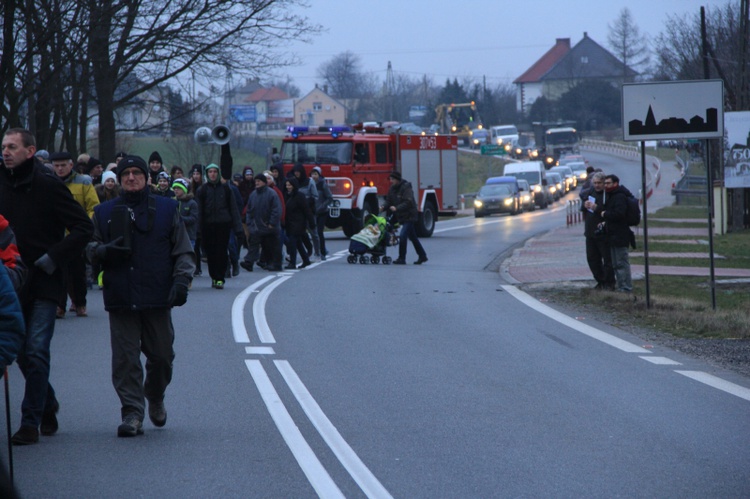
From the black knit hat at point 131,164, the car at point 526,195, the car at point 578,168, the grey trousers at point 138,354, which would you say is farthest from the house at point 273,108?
the grey trousers at point 138,354

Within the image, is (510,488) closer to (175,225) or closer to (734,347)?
(175,225)

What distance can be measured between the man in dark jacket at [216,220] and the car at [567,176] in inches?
2111

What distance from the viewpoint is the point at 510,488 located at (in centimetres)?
567

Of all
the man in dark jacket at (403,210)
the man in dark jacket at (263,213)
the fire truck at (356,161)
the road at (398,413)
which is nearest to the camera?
the road at (398,413)

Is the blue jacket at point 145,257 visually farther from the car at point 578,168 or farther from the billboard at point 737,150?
the car at point 578,168

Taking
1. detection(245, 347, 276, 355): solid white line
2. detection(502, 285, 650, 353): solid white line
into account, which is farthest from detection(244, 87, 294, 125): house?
detection(245, 347, 276, 355): solid white line

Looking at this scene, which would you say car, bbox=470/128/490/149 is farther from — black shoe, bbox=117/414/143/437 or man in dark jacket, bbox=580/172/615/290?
black shoe, bbox=117/414/143/437

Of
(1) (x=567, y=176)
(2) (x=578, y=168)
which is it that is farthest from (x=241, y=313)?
(2) (x=578, y=168)

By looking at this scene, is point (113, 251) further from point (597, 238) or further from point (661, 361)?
point (597, 238)

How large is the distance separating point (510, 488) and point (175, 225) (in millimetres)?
2754

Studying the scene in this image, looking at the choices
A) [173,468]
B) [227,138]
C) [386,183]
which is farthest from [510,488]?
[386,183]

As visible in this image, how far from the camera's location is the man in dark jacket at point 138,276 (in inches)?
266

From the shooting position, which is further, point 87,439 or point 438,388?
point 438,388

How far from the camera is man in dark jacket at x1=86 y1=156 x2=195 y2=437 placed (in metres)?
6.75
